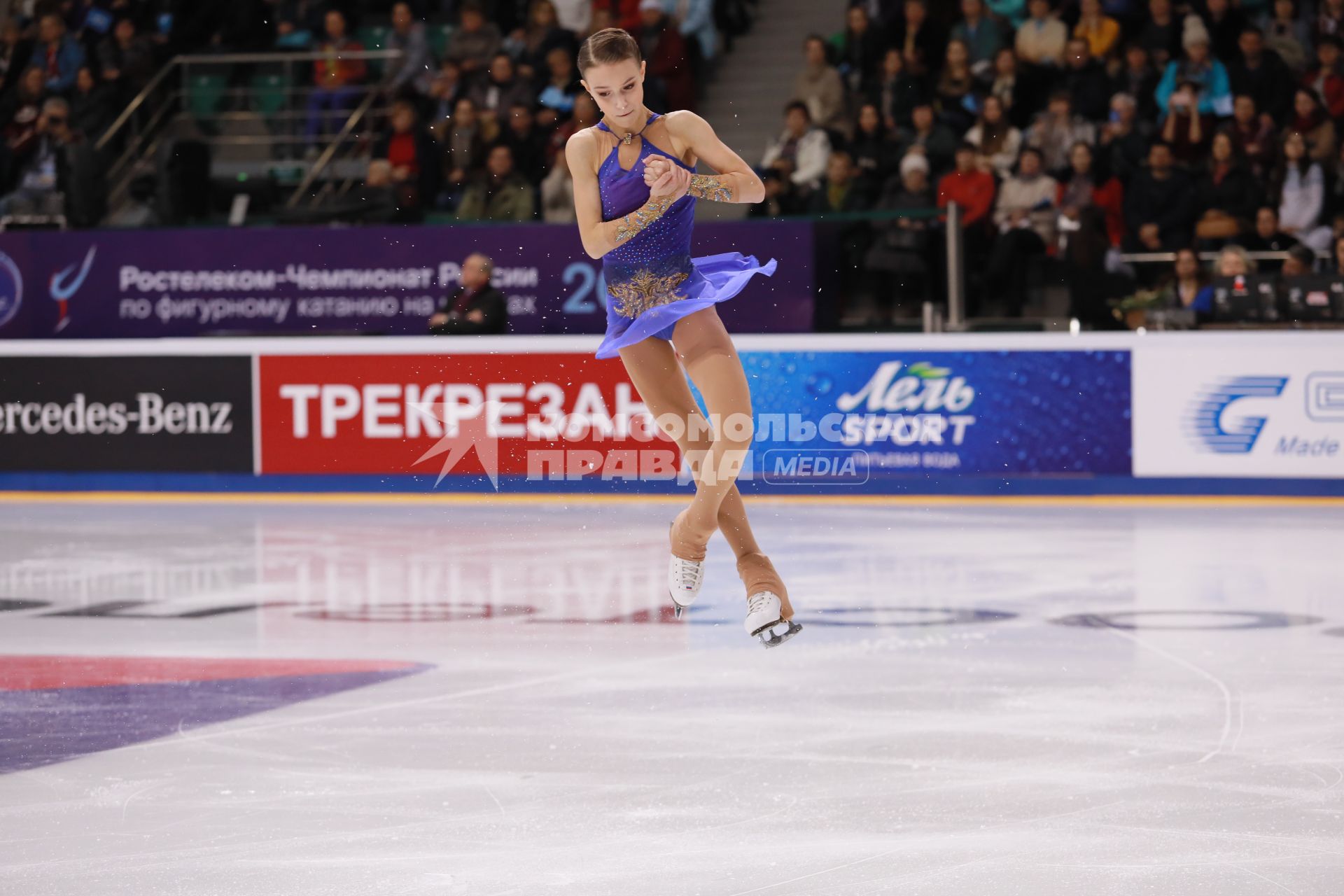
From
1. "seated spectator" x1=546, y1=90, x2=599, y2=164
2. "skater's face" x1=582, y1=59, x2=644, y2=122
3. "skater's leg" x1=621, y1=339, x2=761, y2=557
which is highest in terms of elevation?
"seated spectator" x1=546, y1=90, x2=599, y2=164

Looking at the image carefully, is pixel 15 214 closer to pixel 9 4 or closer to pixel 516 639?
pixel 9 4

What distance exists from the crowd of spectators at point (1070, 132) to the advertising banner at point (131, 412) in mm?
4592

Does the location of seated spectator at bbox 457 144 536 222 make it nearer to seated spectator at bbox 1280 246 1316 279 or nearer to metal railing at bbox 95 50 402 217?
metal railing at bbox 95 50 402 217

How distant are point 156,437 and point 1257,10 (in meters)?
9.96

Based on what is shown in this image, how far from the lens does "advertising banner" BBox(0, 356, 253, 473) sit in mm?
14125

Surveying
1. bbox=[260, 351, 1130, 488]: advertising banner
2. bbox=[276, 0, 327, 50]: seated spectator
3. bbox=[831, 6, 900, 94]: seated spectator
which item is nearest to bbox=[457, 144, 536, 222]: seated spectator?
bbox=[260, 351, 1130, 488]: advertising banner

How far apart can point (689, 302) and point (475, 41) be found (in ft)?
39.3

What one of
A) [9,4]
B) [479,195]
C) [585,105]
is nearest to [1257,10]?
[585,105]

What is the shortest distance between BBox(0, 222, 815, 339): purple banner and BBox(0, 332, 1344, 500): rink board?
136 centimetres

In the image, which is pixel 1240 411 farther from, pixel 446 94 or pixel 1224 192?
pixel 446 94

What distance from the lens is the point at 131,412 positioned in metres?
14.2

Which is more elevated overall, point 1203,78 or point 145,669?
point 1203,78

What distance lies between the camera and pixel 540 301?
15.3 meters

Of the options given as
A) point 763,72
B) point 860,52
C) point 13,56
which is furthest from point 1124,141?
point 13,56
